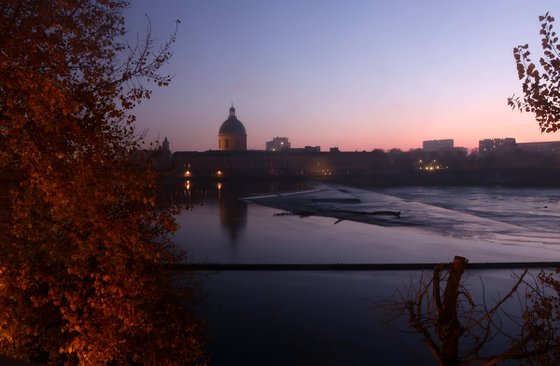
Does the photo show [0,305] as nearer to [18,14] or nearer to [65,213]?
[65,213]

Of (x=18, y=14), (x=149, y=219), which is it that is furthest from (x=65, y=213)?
(x=18, y=14)

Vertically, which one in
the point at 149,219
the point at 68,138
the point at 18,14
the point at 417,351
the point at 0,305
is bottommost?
the point at 417,351

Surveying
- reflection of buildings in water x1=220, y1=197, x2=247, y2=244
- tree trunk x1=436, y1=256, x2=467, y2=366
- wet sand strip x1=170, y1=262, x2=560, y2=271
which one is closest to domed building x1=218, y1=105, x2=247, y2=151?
reflection of buildings in water x1=220, y1=197, x2=247, y2=244

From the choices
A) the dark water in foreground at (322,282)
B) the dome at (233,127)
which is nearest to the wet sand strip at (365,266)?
the dark water in foreground at (322,282)

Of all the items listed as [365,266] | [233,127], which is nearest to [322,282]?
[365,266]

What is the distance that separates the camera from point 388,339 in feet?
45.5

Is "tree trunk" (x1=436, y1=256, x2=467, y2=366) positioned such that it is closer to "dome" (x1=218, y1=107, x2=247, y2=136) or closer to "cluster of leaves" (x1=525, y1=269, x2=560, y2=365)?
"cluster of leaves" (x1=525, y1=269, x2=560, y2=365)

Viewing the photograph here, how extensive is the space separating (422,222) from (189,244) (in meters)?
20.1

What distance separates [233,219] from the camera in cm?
3984

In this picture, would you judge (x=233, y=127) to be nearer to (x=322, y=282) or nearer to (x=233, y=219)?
(x=233, y=219)

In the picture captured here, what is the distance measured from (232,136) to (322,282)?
13194 cm

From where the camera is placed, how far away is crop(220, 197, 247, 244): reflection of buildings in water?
1297 inches

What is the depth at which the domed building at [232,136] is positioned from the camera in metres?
149

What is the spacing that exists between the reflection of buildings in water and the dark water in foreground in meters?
0.24
